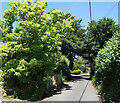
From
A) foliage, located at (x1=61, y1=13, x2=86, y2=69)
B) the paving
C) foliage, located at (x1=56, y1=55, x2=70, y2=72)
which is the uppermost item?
foliage, located at (x1=61, y1=13, x2=86, y2=69)

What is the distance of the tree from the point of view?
61.6 ft

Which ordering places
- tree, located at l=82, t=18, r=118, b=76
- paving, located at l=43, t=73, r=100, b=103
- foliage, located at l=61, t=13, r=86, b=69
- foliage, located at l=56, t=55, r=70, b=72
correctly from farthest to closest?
foliage, located at l=61, t=13, r=86, b=69
tree, located at l=82, t=18, r=118, b=76
foliage, located at l=56, t=55, r=70, b=72
paving, located at l=43, t=73, r=100, b=103

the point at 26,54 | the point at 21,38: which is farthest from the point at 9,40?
the point at 26,54

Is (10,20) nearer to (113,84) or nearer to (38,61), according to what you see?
(38,61)

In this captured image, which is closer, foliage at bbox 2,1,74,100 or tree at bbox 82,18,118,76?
foliage at bbox 2,1,74,100

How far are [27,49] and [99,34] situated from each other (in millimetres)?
13456

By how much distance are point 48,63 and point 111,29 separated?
42.3 ft

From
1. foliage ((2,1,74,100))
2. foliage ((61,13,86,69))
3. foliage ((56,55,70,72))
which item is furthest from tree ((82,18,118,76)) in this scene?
foliage ((2,1,74,100))

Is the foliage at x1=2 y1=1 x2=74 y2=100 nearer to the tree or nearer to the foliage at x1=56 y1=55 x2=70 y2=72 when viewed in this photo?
the foliage at x1=56 y1=55 x2=70 y2=72

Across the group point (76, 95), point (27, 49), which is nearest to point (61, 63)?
point (76, 95)

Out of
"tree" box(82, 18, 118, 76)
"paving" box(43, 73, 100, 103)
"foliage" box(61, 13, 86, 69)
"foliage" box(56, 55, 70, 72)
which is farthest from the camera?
"foliage" box(61, 13, 86, 69)

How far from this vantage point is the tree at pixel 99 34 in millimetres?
18784

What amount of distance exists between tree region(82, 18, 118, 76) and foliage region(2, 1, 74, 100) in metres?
11.2

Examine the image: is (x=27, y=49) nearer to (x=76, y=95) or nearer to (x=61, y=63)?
(x=76, y=95)
